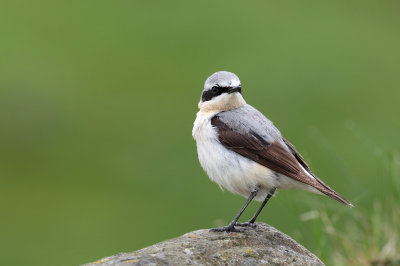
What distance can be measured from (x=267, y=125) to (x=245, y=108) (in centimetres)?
34

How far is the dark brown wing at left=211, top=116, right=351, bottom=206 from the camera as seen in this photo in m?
6.73

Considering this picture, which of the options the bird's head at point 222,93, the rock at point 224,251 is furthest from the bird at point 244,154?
the rock at point 224,251

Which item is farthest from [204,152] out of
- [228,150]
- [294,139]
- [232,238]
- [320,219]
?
[294,139]

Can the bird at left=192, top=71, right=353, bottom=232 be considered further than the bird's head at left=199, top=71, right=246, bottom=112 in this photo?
No

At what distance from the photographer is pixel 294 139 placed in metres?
14.1

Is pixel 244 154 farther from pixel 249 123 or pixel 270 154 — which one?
pixel 249 123

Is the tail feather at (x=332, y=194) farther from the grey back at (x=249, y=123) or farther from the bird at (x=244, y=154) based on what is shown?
the grey back at (x=249, y=123)

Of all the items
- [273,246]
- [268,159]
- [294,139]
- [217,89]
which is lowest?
[294,139]

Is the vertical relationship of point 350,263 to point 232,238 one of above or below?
below

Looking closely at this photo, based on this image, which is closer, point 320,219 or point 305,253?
point 305,253

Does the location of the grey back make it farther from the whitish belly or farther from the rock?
the rock

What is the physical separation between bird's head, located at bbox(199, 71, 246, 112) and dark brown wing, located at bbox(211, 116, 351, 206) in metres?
0.35

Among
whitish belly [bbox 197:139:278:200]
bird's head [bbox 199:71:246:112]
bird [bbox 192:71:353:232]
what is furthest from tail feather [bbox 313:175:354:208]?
bird's head [bbox 199:71:246:112]

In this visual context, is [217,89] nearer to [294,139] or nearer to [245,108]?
[245,108]
